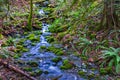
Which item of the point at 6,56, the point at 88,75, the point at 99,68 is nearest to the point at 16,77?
the point at 6,56

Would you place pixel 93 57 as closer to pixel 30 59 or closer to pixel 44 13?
pixel 30 59

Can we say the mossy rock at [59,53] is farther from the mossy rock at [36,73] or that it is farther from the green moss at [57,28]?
the green moss at [57,28]

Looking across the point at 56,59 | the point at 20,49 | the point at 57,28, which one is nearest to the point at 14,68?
the point at 56,59

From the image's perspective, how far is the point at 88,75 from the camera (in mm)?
7543

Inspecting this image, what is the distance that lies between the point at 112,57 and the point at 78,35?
2709mm

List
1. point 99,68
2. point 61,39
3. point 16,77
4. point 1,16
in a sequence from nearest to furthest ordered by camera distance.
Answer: point 16,77 < point 99,68 < point 61,39 < point 1,16

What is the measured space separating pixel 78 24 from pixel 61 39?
3.97ft

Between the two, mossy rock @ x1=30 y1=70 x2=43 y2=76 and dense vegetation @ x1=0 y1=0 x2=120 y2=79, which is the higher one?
dense vegetation @ x1=0 y1=0 x2=120 y2=79

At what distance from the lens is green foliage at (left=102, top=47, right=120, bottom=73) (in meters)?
7.70

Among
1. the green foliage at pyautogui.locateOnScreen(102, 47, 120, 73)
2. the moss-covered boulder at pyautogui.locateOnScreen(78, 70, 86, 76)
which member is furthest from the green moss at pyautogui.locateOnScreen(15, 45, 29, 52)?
the green foliage at pyautogui.locateOnScreen(102, 47, 120, 73)

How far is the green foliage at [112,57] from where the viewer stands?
7.70m

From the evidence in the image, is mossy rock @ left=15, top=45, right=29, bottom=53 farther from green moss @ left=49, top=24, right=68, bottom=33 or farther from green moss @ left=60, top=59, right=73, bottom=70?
green moss @ left=49, top=24, right=68, bottom=33

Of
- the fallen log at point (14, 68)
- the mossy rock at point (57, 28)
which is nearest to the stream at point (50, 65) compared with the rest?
the fallen log at point (14, 68)

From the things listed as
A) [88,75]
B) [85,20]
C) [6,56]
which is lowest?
[88,75]
